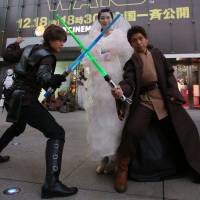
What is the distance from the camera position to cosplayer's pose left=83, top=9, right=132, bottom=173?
2664mm

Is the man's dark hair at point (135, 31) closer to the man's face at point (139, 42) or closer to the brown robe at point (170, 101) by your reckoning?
the man's face at point (139, 42)

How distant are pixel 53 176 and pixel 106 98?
3.06ft

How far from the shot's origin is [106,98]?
2705 mm

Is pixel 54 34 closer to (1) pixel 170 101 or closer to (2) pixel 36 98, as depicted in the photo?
(2) pixel 36 98

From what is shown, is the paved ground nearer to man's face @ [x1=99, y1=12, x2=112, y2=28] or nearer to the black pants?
the black pants

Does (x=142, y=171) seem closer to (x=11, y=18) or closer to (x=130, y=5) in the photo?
(x=130, y=5)

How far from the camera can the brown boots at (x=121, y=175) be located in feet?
8.05

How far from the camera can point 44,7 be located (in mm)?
15078

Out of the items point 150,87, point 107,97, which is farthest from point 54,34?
point 150,87

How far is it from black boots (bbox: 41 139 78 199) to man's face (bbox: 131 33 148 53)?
1269 mm

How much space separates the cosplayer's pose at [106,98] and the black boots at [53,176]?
481 millimetres

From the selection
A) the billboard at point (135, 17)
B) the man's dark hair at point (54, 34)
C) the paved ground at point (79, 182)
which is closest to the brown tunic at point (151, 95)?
the paved ground at point (79, 182)

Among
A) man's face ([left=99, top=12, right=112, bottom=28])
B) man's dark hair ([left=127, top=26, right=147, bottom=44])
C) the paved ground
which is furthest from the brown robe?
man's face ([left=99, top=12, right=112, bottom=28])

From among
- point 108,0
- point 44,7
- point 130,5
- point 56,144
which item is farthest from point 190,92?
point 56,144
